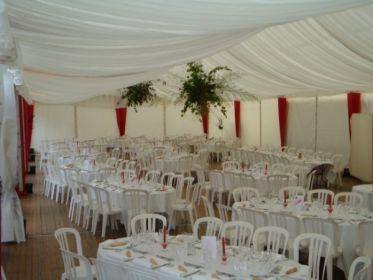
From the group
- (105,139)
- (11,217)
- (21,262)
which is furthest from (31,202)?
(105,139)

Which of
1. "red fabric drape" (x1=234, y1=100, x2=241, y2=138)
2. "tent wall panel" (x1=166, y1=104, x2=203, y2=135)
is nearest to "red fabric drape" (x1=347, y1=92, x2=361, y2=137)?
"red fabric drape" (x1=234, y1=100, x2=241, y2=138)

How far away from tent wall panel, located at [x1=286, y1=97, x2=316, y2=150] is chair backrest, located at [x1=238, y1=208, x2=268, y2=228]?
1038cm

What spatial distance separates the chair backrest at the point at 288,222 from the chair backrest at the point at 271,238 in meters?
0.24

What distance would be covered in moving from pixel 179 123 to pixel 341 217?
18794mm

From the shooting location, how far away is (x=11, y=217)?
25.4 ft

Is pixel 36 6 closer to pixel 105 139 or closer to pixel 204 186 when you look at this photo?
pixel 204 186

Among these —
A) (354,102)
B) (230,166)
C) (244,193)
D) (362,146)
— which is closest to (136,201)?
(244,193)

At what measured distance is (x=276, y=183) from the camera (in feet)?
32.4

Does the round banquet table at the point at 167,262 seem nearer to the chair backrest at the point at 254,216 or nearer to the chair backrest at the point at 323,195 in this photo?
the chair backrest at the point at 254,216

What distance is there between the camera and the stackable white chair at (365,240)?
5.90m

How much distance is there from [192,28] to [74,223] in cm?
612

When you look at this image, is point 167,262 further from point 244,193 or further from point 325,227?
point 244,193

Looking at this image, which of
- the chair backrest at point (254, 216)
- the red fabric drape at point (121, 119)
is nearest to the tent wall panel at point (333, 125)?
the chair backrest at point (254, 216)

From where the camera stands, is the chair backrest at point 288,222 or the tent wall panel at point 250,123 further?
the tent wall panel at point 250,123
